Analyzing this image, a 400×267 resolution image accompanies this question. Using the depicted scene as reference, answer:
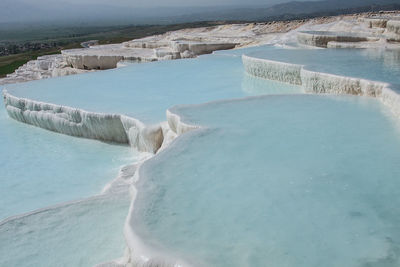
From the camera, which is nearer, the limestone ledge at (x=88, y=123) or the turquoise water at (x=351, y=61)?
the limestone ledge at (x=88, y=123)

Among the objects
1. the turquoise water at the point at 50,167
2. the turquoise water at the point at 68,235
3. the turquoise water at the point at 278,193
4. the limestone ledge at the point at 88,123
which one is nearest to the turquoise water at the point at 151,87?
the limestone ledge at the point at 88,123

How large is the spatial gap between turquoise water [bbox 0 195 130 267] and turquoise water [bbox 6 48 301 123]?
201cm

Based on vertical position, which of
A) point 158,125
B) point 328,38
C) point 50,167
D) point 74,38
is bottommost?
point 74,38

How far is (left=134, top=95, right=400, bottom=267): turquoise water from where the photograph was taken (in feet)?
6.36

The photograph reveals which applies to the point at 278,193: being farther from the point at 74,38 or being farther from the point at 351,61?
the point at 74,38

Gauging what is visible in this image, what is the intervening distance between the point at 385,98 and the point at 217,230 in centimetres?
287

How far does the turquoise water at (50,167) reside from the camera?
153 inches

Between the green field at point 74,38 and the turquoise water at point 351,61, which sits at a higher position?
the turquoise water at point 351,61

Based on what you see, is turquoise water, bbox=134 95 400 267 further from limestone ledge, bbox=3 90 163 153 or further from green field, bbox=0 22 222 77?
green field, bbox=0 22 222 77

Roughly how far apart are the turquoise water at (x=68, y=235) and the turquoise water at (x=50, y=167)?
3.16ft

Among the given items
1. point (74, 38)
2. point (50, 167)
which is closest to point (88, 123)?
point (50, 167)

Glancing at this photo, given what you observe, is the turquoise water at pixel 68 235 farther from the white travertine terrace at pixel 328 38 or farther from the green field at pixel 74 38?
the green field at pixel 74 38

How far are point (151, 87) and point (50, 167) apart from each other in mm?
2404

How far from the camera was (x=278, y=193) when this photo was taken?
2.45 metres
